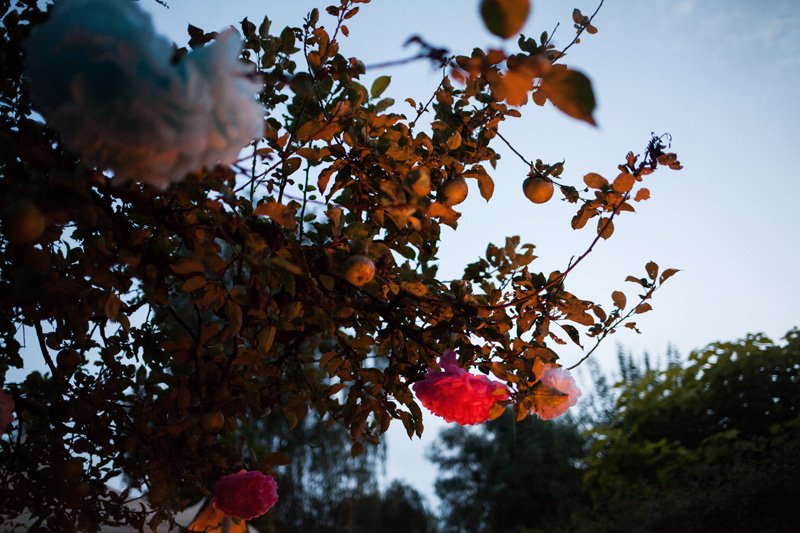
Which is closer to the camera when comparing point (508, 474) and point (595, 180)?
point (595, 180)

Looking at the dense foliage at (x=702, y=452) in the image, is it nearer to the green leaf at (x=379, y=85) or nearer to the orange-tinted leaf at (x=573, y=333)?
the orange-tinted leaf at (x=573, y=333)

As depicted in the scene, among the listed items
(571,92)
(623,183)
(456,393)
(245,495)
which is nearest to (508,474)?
(245,495)

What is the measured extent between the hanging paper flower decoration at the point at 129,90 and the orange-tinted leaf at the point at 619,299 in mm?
758

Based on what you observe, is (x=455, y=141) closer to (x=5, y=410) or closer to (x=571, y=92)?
(x=571, y=92)

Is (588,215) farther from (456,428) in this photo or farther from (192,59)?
(456,428)

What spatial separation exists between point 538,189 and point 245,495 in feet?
2.53

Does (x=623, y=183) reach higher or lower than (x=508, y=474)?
lower

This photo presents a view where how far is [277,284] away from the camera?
35.7 inches

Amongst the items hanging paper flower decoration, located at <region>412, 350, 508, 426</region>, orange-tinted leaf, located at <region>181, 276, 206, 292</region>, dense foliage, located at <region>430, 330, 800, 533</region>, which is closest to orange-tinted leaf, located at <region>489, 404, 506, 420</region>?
hanging paper flower decoration, located at <region>412, 350, 508, 426</region>

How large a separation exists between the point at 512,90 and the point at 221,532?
157 centimetres

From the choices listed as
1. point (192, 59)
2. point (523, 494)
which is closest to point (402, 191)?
point (192, 59)

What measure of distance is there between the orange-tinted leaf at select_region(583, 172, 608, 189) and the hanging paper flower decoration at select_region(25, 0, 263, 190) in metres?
0.59

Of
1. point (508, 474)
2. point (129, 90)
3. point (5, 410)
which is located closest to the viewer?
point (129, 90)

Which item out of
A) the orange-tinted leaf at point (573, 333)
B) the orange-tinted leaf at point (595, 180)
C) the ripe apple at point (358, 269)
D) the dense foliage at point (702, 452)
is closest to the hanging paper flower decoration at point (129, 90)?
the ripe apple at point (358, 269)
